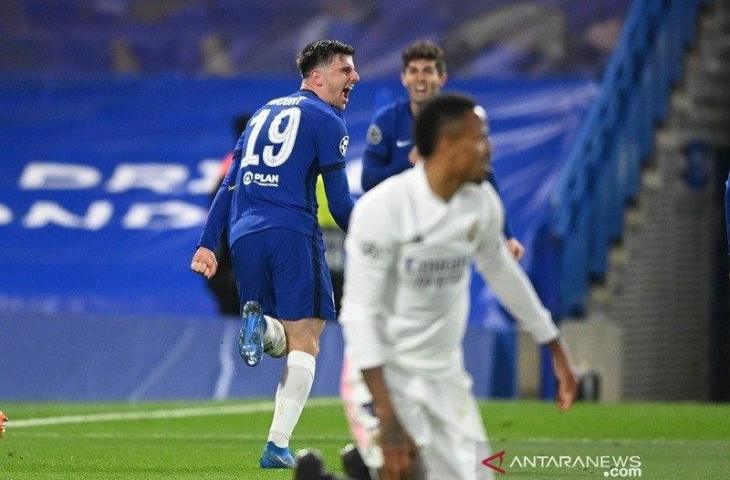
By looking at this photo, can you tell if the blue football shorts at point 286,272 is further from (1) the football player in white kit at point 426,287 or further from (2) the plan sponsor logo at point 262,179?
(1) the football player in white kit at point 426,287

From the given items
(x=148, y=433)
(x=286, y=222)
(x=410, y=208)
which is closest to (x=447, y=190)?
(x=410, y=208)

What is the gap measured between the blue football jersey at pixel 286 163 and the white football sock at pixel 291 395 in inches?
26.4

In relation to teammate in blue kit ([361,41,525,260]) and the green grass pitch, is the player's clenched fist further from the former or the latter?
teammate in blue kit ([361,41,525,260])

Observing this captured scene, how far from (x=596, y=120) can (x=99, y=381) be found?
589cm

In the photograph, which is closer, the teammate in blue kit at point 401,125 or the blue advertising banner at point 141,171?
the teammate in blue kit at point 401,125

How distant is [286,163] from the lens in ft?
30.1

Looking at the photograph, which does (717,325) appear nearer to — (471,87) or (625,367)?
(625,367)


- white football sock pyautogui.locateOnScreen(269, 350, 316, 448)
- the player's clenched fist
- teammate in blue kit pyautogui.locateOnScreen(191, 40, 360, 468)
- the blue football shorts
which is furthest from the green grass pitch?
the player's clenched fist

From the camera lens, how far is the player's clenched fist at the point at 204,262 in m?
9.07

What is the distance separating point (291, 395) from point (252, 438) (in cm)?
333

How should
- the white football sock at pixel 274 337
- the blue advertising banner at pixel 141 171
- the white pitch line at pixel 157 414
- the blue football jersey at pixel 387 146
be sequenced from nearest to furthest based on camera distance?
the white football sock at pixel 274 337 → the blue football jersey at pixel 387 146 → the white pitch line at pixel 157 414 → the blue advertising banner at pixel 141 171

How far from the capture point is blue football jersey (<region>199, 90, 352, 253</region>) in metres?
9.17

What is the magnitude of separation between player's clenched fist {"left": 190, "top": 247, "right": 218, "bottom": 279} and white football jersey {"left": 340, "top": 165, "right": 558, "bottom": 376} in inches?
127

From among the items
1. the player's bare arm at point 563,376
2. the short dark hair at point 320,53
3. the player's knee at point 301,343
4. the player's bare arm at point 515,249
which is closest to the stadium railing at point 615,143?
the player's bare arm at point 515,249
